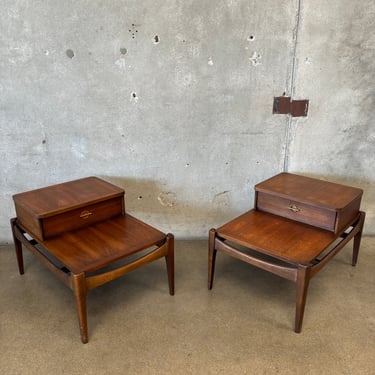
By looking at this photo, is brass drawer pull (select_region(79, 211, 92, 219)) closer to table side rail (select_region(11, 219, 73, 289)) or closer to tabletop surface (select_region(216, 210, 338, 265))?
table side rail (select_region(11, 219, 73, 289))

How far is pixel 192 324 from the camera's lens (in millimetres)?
1834

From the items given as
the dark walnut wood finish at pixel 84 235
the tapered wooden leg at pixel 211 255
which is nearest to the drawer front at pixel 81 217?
the dark walnut wood finish at pixel 84 235

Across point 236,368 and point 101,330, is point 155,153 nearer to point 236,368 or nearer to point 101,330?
point 101,330

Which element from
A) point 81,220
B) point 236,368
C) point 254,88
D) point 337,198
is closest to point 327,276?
point 337,198

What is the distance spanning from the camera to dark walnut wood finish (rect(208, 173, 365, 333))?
1738mm

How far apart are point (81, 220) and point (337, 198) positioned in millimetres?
1289

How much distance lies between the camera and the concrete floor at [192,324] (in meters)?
1.62

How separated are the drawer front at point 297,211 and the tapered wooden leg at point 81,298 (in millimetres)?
1032

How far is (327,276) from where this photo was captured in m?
2.20

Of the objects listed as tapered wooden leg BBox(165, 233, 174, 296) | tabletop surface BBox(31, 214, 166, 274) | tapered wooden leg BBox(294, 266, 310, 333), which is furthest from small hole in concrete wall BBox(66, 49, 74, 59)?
tapered wooden leg BBox(294, 266, 310, 333)

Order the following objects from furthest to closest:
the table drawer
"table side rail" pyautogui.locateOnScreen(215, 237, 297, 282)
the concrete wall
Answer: the concrete wall
the table drawer
"table side rail" pyautogui.locateOnScreen(215, 237, 297, 282)

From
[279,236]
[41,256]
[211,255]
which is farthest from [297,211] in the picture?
[41,256]

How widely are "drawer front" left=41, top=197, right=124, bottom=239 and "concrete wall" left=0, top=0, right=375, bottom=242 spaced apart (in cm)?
34

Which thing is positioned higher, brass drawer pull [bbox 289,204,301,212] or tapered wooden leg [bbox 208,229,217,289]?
brass drawer pull [bbox 289,204,301,212]
